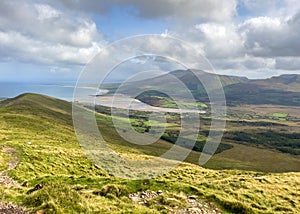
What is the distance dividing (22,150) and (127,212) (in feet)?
86.2

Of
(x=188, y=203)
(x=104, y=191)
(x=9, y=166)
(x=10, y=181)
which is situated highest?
(x=104, y=191)

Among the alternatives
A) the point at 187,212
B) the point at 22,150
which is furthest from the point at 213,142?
the point at 187,212

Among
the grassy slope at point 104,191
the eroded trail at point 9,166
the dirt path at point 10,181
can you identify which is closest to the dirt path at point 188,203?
the grassy slope at point 104,191

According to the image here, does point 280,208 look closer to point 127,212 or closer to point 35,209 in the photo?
point 127,212

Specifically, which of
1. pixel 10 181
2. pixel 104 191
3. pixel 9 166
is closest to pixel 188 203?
pixel 104 191

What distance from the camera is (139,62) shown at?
2692 centimetres

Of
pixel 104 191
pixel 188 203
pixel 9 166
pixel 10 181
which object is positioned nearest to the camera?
pixel 188 203

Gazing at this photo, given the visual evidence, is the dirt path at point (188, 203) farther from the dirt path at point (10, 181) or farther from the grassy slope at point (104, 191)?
the dirt path at point (10, 181)

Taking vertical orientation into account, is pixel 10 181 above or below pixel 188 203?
above

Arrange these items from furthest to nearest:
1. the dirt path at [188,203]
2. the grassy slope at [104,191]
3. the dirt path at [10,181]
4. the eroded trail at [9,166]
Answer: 1. the eroded trail at [9,166]
2. the dirt path at [188,203]
3. the grassy slope at [104,191]
4. the dirt path at [10,181]

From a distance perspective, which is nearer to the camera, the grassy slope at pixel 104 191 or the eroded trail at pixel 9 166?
the grassy slope at pixel 104 191

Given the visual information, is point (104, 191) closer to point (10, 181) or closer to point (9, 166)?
point (10, 181)

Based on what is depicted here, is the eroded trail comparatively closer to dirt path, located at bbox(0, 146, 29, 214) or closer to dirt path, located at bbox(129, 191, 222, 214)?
dirt path, located at bbox(0, 146, 29, 214)

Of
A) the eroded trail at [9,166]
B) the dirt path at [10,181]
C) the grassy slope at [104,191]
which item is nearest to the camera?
the dirt path at [10,181]
